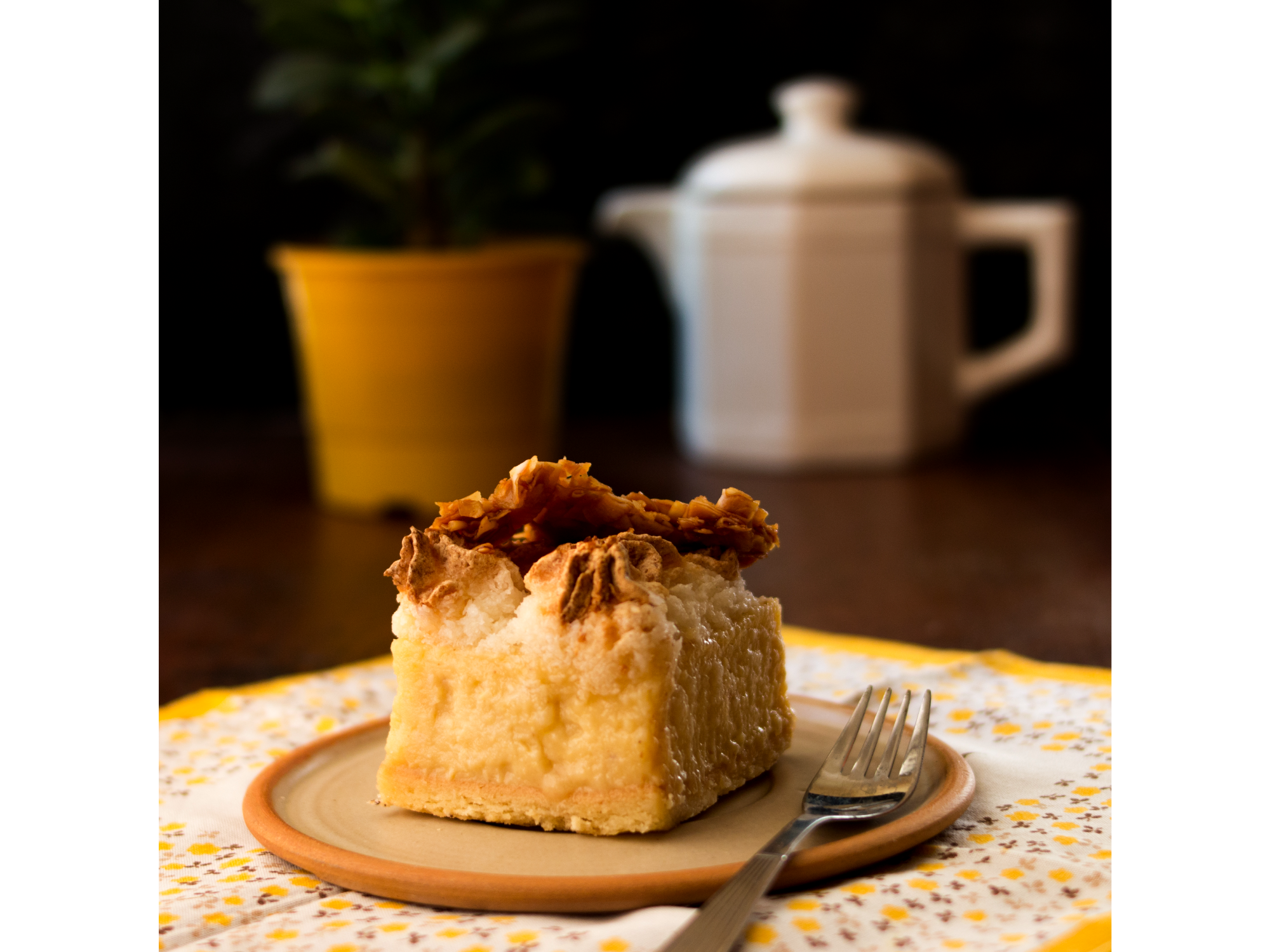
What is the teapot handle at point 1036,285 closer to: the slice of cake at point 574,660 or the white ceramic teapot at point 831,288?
the white ceramic teapot at point 831,288

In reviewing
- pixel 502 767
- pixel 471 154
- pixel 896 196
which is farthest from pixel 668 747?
pixel 896 196

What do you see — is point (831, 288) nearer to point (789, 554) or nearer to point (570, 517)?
point (789, 554)

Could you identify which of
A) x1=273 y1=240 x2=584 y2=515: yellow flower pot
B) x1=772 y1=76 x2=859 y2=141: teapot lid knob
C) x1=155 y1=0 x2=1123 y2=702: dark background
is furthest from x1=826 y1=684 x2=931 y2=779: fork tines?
x1=772 y1=76 x2=859 y2=141: teapot lid knob

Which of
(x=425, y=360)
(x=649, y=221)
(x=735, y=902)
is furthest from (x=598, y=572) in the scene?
(x=649, y=221)

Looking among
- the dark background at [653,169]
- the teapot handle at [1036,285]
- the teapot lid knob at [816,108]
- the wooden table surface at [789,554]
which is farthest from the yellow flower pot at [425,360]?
the teapot handle at [1036,285]

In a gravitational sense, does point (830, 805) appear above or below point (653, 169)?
below

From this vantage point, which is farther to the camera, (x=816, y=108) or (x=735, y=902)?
(x=816, y=108)

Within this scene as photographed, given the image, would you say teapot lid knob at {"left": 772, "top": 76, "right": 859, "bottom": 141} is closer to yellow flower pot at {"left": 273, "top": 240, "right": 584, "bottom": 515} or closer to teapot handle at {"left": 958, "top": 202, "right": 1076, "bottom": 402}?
teapot handle at {"left": 958, "top": 202, "right": 1076, "bottom": 402}
